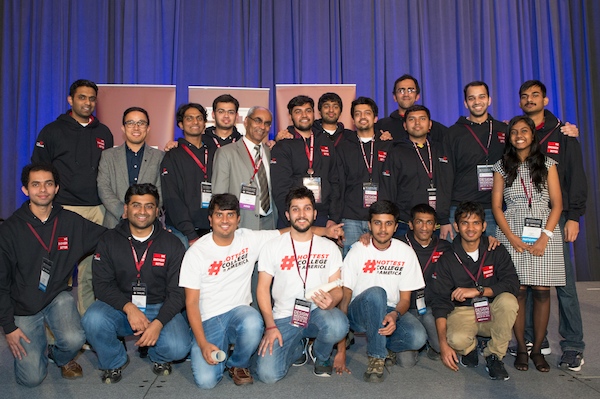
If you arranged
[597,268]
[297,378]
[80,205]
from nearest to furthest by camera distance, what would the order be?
[297,378] < [80,205] < [597,268]

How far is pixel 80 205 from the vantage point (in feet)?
13.4

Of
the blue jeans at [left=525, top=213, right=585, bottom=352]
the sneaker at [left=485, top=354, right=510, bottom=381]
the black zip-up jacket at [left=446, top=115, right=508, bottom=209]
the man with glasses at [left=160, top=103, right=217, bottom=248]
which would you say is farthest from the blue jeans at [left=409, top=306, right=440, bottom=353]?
the man with glasses at [left=160, top=103, right=217, bottom=248]

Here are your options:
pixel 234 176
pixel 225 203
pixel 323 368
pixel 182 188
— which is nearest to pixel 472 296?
pixel 323 368

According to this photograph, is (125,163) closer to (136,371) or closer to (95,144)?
(95,144)

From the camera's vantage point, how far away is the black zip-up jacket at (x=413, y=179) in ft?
13.0

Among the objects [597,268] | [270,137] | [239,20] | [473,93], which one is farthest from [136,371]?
[597,268]

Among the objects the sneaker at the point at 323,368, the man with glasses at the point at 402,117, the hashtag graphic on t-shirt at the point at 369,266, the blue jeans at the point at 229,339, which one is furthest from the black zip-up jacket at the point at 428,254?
the blue jeans at the point at 229,339

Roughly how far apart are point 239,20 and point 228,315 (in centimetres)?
469

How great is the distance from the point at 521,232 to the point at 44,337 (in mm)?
3308

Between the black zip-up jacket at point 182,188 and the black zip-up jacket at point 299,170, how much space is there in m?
0.56

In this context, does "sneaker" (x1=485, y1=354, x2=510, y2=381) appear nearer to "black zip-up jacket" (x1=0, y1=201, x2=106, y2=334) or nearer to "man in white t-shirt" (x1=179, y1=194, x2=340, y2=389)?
"man in white t-shirt" (x1=179, y1=194, x2=340, y2=389)

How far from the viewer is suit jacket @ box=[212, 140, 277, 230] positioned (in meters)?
3.88

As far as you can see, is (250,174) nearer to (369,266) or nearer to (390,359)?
(369,266)

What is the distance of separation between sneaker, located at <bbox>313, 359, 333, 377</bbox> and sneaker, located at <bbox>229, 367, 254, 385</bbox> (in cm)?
43
